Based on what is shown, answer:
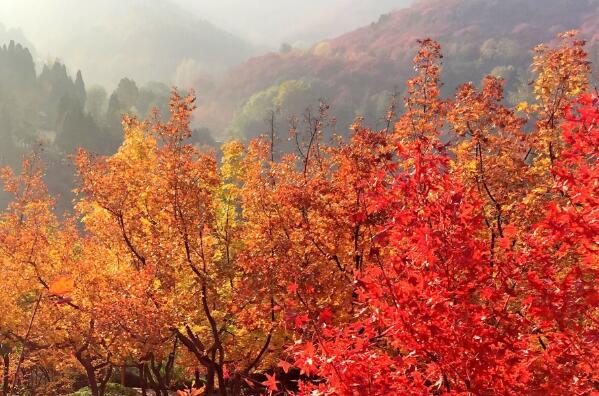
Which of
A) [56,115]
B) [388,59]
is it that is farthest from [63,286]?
[388,59]

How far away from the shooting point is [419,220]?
5996mm

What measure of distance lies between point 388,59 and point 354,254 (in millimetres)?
122877

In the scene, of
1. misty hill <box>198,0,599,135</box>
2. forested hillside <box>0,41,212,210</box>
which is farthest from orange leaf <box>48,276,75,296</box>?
misty hill <box>198,0,599,135</box>

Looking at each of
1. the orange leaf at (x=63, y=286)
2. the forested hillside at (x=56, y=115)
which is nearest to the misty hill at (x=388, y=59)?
the forested hillside at (x=56, y=115)

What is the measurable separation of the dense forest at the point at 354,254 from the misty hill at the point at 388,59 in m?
82.6

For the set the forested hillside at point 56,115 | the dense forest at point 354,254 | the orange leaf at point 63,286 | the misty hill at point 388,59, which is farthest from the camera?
the misty hill at point 388,59

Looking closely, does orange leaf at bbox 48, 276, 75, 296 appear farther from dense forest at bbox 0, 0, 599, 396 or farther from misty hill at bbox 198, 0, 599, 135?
misty hill at bbox 198, 0, 599, 135

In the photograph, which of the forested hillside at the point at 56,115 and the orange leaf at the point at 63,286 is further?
the forested hillside at the point at 56,115

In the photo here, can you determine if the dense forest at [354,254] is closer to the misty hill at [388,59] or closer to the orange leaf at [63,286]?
the orange leaf at [63,286]

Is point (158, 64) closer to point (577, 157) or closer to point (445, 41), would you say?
point (445, 41)

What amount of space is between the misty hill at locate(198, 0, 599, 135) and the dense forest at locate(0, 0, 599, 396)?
271ft

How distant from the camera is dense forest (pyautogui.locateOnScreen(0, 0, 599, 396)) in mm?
5758

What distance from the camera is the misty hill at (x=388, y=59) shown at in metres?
106

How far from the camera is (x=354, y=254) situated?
1330 centimetres
